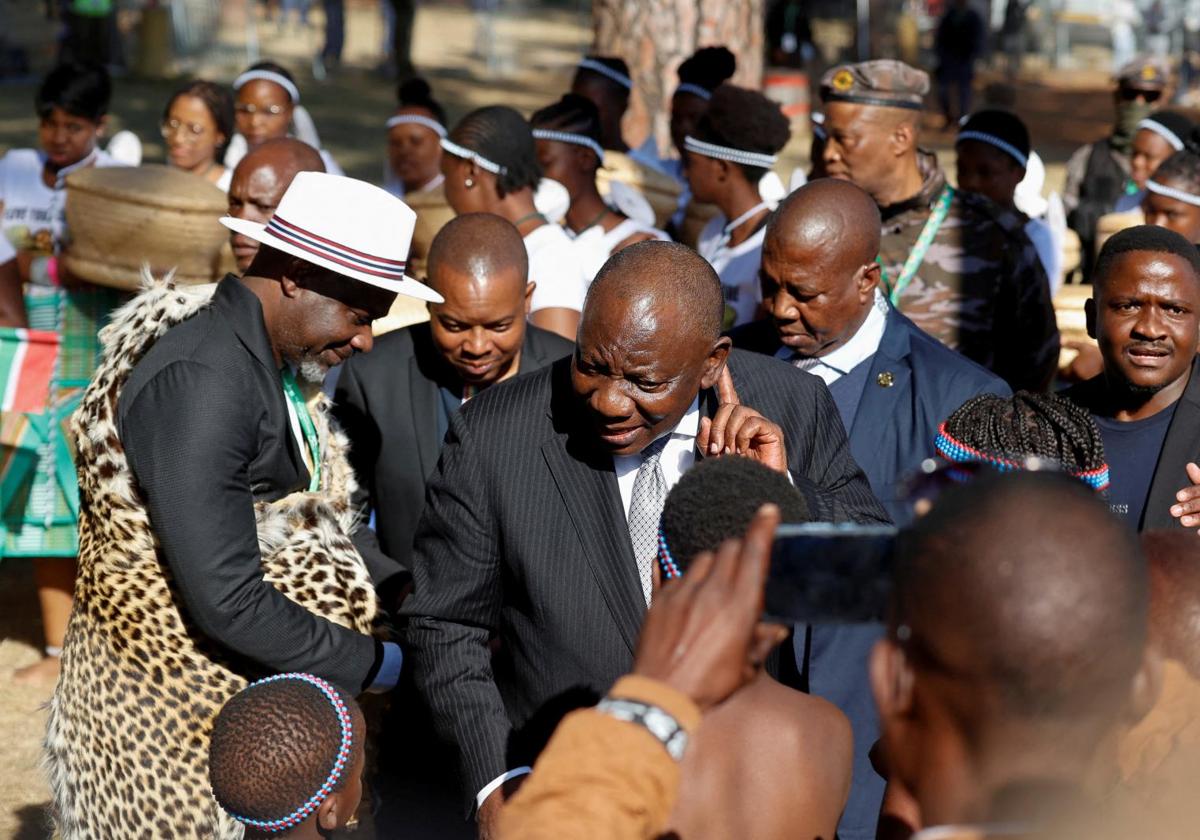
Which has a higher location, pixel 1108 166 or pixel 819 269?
pixel 819 269

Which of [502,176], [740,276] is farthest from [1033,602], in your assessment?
[502,176]

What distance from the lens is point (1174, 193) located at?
6789mm

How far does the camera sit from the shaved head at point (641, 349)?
3.42 m

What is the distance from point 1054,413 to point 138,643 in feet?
7.91

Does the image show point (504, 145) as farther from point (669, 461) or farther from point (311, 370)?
point (669, 461)

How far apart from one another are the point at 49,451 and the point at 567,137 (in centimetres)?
287

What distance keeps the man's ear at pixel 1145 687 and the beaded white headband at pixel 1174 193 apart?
526cm

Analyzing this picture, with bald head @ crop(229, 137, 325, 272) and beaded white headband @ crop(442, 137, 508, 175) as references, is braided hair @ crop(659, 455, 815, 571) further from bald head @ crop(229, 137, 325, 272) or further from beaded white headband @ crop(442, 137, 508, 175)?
beaded white headband @ crop(442, 137, 508, 175)

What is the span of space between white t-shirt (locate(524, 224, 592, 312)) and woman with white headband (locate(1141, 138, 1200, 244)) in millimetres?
2883

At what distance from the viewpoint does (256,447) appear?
3.66 m

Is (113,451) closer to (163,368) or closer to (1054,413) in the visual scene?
(163,368)

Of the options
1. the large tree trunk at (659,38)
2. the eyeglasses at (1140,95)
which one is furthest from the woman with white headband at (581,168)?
the eyeglasses at (1140,95)

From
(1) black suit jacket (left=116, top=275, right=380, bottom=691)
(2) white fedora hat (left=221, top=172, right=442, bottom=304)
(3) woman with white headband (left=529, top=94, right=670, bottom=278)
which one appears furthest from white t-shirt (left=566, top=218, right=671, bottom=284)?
(1) black suit jacket (left=116, top=275, right=380, bottom=691)

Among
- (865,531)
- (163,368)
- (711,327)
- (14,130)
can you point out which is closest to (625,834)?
(865,531)
